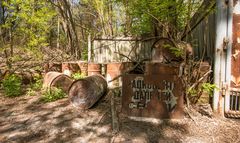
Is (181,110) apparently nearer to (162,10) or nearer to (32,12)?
(162,10)

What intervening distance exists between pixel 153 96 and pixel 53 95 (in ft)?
8.78

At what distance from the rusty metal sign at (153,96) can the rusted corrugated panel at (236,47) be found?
102 centimetres

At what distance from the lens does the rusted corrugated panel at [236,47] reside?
371 cm

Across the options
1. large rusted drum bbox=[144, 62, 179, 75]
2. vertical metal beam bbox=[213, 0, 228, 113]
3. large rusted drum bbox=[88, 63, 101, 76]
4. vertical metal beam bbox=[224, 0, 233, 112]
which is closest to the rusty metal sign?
large rusted drum bbox=[144, 62, 179, 75]

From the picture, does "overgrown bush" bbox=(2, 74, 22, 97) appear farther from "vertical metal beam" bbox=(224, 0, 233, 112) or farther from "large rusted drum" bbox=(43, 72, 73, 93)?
"vertical metal beam" bbox=(224, 0, 233, 112)

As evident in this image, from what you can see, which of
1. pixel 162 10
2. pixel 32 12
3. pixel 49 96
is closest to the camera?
pixel 162 10

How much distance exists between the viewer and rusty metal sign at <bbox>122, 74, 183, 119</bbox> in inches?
149

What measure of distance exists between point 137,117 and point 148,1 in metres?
2.50

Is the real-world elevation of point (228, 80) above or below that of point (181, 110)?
above

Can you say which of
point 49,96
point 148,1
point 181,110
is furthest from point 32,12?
point 181,110

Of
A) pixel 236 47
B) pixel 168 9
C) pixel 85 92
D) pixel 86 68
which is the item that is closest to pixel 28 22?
pixel 86 68

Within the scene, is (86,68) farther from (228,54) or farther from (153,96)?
(228,54)

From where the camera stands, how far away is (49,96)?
509 cm

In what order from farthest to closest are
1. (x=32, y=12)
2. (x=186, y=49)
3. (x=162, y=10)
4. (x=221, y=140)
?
(x=32, y=12)
(x=162, y=10)
(x=186, y=49)
(x=221, y=140)
